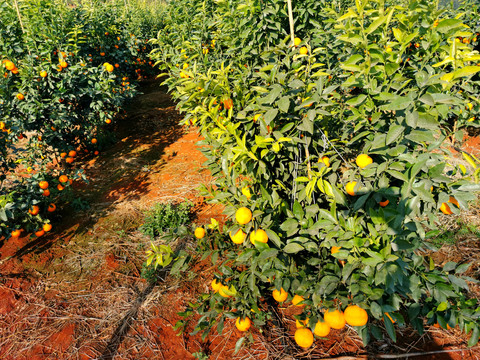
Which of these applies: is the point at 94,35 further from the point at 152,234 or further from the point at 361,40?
the point at 361,40

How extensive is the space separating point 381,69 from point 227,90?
725 millimetres

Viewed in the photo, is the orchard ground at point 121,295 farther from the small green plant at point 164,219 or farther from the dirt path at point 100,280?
the small green plant at point 164,219

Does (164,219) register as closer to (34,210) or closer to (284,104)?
(34,210)

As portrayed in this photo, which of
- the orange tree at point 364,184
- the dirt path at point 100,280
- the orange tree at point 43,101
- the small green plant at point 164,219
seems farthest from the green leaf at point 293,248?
the orange tree at point 43,101

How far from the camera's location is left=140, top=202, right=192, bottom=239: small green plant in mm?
2842

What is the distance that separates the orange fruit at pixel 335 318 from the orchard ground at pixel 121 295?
2.35 ft

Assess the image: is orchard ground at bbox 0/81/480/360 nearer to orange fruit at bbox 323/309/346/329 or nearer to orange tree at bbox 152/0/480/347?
orange tree at bbox 152/0/480/347

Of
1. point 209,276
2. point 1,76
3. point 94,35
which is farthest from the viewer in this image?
point 94,35

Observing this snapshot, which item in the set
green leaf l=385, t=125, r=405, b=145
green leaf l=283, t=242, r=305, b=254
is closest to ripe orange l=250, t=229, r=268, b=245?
green leaf l=283, t=242, r=305, b=254

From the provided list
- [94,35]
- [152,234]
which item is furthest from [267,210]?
[94,35]

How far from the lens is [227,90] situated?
4.63 ft

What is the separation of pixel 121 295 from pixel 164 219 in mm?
874

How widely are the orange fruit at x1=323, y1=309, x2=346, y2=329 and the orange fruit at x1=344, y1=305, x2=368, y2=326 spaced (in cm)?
4

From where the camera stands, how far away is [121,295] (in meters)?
2.28
